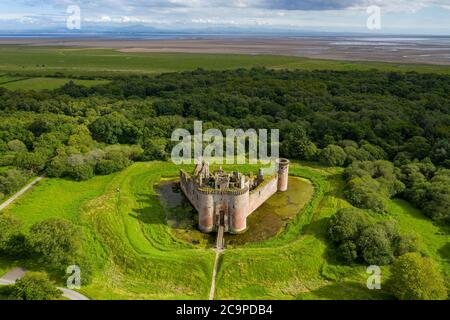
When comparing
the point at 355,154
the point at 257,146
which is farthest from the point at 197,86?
the point at 355,154

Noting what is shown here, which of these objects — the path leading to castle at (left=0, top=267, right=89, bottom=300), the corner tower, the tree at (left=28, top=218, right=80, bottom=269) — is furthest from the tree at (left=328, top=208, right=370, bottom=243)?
the tree at (left=28, top=218, right=80, bottom=269)

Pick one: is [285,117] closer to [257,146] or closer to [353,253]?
[257,146]

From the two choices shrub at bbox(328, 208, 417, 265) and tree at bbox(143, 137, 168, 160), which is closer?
shrub at bbox(328, 208, 417, 265)

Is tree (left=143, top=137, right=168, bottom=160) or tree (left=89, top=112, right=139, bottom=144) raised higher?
tree (left=89, top=112, right=139, bottom=144)

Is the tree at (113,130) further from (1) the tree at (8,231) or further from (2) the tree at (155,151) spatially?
(1) the tree at (8,231)

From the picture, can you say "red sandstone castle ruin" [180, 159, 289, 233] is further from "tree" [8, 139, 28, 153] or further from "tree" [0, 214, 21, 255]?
"tree" [8, 139, 28, 153]
